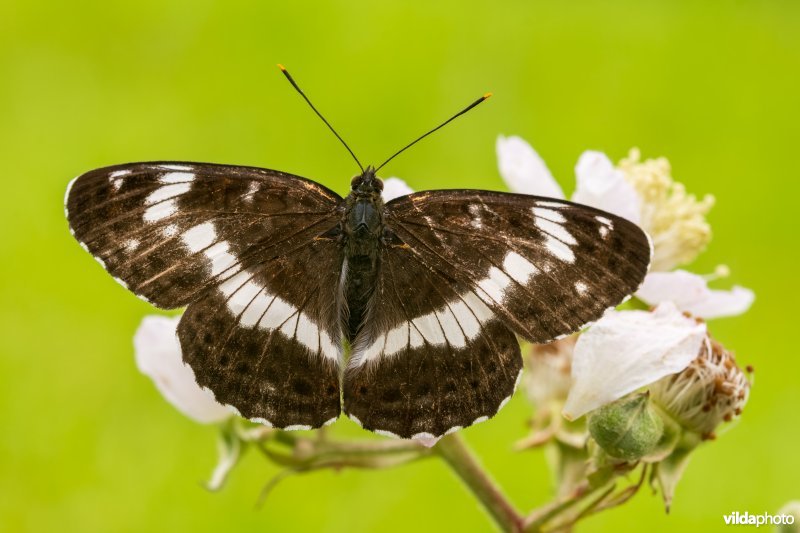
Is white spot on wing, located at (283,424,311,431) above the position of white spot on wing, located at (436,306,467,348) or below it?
above

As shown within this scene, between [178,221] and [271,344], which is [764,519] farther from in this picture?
[178,221]

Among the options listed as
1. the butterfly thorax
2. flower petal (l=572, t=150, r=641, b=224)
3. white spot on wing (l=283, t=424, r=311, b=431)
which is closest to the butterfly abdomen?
the butterfly thorax

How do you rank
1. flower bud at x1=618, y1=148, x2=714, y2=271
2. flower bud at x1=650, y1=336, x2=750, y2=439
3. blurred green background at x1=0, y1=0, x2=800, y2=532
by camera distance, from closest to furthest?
flower bud at x1=650, y1=336, x2=750, y2=439, flower bud at x1=618, y1=148, x2=714, y2=271, blurred green background at x1=0, y1=0, x2=800, y2=532

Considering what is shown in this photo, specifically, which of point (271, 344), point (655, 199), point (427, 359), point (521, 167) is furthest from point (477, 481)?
point (655, 199)

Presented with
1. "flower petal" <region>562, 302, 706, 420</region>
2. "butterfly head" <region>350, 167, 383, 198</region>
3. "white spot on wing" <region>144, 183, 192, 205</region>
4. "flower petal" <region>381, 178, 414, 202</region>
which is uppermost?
"white spot on wing" <region>144, 183, 192, 205</region>

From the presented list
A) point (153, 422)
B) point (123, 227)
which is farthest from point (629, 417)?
point (153, 422)

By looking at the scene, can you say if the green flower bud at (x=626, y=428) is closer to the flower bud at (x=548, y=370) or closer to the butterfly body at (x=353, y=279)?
the butterfly body at (x=353, y=279)

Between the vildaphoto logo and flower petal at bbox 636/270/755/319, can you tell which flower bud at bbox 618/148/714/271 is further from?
the vildaphoto logo

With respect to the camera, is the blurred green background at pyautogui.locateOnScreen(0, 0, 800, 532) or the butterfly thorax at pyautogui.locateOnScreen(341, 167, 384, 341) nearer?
the butterfly thorax at pyautogui.locateOnScreen(341, 167, 384, 341)

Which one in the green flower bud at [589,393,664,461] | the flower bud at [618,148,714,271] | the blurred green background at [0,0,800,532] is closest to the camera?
the green flower bud at [589,393,664,461]
